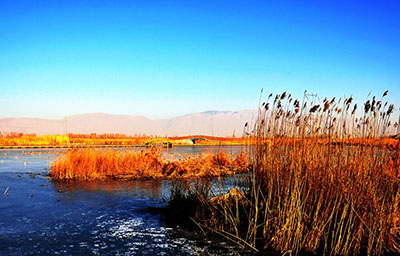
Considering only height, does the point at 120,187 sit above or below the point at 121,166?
below

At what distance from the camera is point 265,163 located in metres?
5.97

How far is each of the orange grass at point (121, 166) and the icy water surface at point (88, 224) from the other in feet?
7.35

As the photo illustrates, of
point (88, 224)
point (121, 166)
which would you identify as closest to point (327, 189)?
point (88, 224)

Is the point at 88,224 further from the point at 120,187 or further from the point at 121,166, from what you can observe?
the point at 121,166

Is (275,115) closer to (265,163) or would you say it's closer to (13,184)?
(265,163)

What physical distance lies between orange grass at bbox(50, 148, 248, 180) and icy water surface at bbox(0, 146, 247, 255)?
7.35ft

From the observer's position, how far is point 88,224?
6727mm

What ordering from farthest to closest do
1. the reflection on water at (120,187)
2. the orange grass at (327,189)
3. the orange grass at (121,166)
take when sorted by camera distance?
the orange grass at (121,166) < the reflection on water at (120,187) < the orange grass at (327,189)

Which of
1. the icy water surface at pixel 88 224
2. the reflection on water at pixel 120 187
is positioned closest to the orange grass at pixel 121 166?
the reflection on water at pixel 120 187

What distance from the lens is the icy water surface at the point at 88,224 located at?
5.38 metres

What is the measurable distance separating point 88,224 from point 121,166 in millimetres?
7376

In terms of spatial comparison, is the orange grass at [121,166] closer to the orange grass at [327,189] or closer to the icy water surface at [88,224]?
the icy water surface at [88,224]

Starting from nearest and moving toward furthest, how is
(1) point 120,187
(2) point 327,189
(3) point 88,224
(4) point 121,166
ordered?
(2) point 327,189 < (3) point 88,224 < (1) point 120,187 < (4) point 121,166

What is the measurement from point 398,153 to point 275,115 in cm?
211
